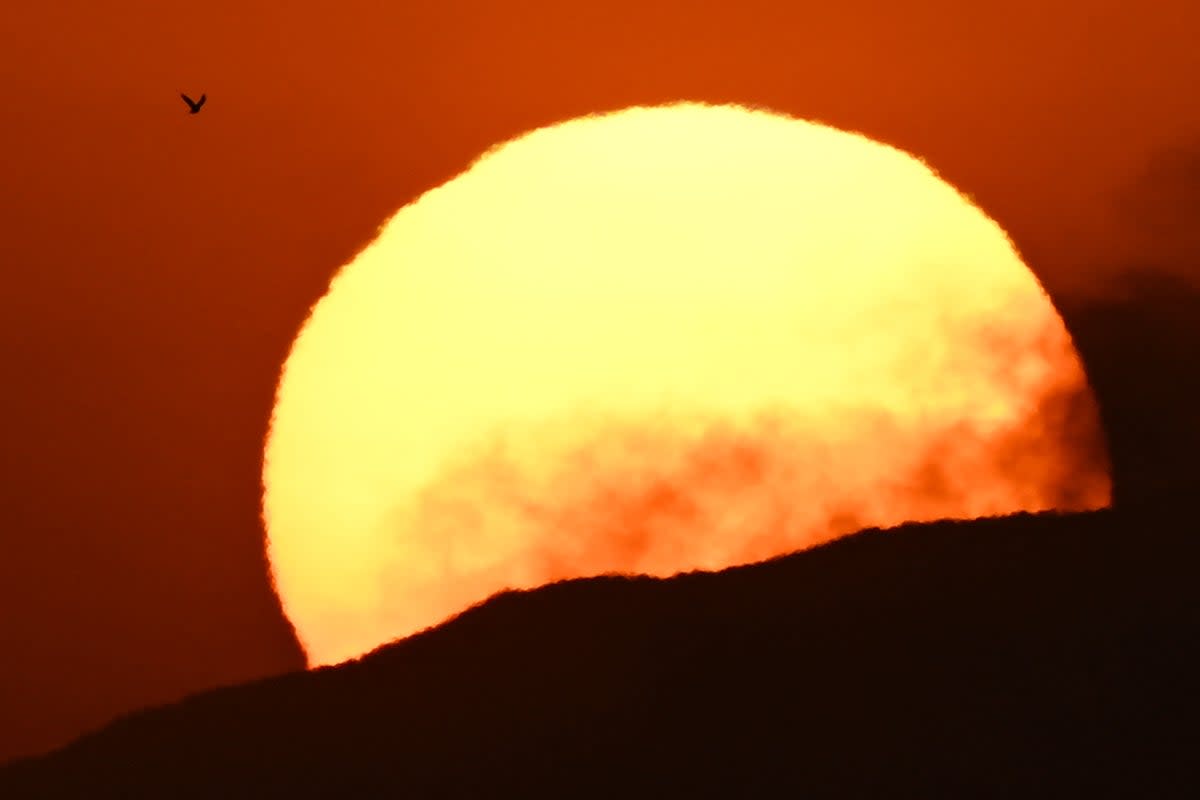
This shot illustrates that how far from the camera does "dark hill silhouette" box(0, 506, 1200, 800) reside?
4359 millimetres

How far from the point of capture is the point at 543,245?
7.05 meters

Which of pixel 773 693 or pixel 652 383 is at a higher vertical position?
pixel 652 383

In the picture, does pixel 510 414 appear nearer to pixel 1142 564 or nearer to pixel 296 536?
pixel 296 536

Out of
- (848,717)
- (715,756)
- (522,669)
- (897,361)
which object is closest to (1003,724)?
(848,717)

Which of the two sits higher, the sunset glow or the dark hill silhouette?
the sunset glow

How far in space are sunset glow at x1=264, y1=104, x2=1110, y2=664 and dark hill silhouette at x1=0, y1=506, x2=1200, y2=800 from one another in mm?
648

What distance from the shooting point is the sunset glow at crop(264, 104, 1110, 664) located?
22.2 feet

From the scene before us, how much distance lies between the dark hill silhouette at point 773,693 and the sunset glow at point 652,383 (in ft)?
2.13

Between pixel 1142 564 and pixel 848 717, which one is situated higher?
pixel 1142 564

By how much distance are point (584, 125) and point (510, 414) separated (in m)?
1.50

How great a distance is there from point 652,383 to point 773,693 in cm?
257

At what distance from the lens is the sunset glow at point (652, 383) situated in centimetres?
677

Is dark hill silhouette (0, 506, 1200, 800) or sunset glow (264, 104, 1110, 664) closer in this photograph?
dark hill silhouette (0, 506, 1200, 800)

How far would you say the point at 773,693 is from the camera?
4.85 metres
